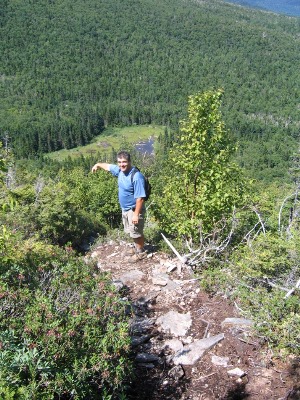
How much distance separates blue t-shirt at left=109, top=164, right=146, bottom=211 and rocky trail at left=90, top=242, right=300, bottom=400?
1.50m

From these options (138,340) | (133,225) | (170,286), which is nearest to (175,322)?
(138,340)

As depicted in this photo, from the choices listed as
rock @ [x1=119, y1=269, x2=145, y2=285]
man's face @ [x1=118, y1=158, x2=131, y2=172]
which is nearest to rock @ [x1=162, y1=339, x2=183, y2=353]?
rock @ [x1=119, y1=269, x2=145, y2=285]

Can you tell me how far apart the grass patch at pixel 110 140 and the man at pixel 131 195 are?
9704 centimetres

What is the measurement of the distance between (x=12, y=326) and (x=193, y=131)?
431 cm

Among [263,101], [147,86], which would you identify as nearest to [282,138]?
[263,101]

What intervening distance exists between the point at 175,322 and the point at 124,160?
2.66m

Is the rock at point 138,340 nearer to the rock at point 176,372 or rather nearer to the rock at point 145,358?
the rock at point 145,358

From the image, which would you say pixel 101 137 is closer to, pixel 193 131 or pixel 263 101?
pixel 263 101

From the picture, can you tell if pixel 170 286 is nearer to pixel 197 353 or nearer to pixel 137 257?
pixel 137 257

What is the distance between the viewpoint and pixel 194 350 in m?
4.18

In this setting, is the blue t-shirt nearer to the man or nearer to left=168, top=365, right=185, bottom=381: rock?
the man

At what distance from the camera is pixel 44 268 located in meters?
4.34

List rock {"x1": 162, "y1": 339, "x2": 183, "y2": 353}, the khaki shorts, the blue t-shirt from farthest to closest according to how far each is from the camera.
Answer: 1. the khaki shorts
2. the blue t-shirt
3. rock {"x1": 162, "y1": 339, "x2": 183, "y2": 353}

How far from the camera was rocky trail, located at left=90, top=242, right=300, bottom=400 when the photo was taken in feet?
12.1
